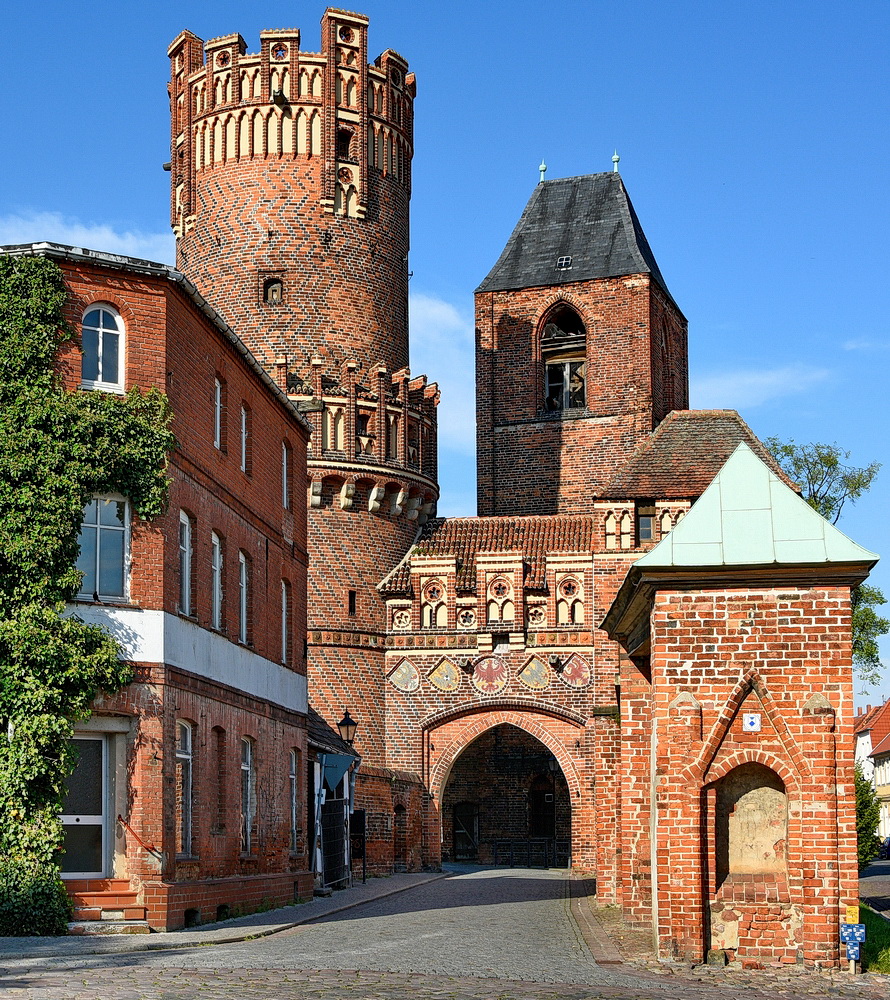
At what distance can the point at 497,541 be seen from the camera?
40938 millimetres

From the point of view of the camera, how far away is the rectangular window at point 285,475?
27.6 meters

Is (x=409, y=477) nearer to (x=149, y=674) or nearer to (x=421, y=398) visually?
(x=421, y=398)

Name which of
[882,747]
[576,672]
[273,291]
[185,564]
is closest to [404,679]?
[576,672]

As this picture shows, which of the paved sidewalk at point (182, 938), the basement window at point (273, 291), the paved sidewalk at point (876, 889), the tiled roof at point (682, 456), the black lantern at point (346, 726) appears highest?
the basement window at point (273, 291)

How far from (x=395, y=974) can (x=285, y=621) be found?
1354cm

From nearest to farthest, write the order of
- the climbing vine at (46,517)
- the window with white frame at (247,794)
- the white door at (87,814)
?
the climbing vine at (46,517) → the white door at (87,814) → the window with white frame at (247,794)

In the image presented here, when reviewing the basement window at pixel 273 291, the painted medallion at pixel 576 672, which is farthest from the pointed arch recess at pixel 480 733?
the basement window at pixel 273 291

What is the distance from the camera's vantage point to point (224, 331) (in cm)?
2258

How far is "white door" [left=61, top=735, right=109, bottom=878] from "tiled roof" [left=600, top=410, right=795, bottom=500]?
67.7ft

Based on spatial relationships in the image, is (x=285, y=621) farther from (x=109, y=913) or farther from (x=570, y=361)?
(x=570, y=361)

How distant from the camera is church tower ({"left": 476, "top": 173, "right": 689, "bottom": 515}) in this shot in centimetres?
4388

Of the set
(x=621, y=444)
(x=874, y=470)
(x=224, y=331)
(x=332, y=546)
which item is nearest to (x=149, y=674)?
(x=224, y=331)

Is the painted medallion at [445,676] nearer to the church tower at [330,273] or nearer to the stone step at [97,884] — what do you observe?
the church tower at [330,273]

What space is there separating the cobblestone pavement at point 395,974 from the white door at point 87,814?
6.84 ft
